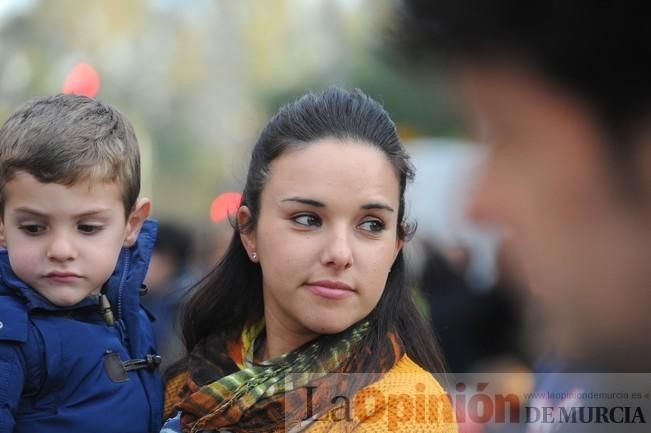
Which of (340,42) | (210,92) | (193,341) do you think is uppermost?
(210,92)

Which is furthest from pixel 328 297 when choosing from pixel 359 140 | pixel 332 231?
pixel 359 140

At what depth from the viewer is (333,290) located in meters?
2.33

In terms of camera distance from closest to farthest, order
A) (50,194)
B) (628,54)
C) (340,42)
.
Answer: (628,54) < (50,194) < (340,42)

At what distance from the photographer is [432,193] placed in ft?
35.1

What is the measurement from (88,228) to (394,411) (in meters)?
0.97

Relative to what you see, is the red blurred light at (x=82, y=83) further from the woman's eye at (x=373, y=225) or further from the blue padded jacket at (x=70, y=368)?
the woman's eye at (x=373, y=225)

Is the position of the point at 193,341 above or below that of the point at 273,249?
below

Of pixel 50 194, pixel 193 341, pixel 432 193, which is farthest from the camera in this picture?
pixel 432 193

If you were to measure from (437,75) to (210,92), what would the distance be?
1369 inches

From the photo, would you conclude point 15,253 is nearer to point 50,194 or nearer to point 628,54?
point 50,194

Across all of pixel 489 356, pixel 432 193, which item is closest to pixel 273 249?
pixel 489 356

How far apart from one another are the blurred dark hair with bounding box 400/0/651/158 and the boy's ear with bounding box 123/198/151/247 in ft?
6.53

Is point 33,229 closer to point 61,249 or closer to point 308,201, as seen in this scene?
point 61,249

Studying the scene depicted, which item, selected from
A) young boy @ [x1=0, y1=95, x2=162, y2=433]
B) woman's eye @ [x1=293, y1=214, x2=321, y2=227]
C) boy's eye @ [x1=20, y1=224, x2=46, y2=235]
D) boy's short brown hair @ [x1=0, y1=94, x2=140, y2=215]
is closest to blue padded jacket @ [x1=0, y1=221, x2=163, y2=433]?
young boy @ [x1=0, y1=95, x2=162, y2=433]
